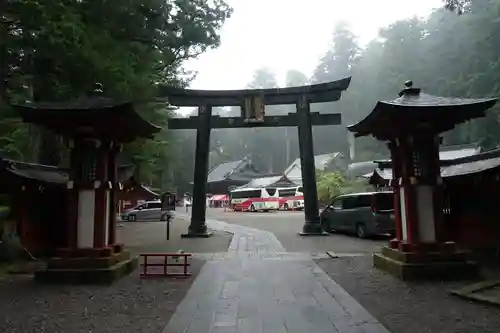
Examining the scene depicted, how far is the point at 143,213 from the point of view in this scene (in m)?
32.7

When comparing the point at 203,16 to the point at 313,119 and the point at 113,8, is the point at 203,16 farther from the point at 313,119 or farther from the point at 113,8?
the point at 113,8

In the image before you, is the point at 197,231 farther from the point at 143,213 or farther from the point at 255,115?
the point at 143,213

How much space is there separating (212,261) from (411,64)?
42574mm

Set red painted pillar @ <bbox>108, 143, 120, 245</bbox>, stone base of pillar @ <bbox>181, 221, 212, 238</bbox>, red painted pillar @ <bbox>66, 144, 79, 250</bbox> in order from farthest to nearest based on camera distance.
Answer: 1. stone base of pillar @ <bbox>181, 221, 212, 238</bbox>
2. red painted pillar @ <bbox>108, 143, 120, 245</bbox>
3. red painted pillar @ <bbox>66, 144, 79, 250</bbox>

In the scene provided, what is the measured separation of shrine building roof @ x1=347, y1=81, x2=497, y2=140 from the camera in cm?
861

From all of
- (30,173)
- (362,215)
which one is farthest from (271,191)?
(30,173)

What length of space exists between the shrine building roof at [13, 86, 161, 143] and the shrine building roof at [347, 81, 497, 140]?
5.11 m

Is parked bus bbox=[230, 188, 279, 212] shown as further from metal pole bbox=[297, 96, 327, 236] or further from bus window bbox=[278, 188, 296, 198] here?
metal pole bbox=[297, 96, 327, 236]

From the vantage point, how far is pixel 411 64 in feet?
155

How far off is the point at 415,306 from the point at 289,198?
127 feet

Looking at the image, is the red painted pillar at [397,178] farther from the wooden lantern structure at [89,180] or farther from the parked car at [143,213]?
the parked car at [143,213]

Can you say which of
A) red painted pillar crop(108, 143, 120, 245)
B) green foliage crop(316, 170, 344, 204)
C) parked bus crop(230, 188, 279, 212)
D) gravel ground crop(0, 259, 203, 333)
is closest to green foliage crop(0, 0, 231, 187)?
red painted pillar crop(108, 143, 120, 245)

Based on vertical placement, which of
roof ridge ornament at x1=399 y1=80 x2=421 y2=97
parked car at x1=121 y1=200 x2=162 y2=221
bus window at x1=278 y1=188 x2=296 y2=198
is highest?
roof ridge ornament at x1=399 y1=80 x2=421 y2=97

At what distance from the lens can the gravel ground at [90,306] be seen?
564 cm
